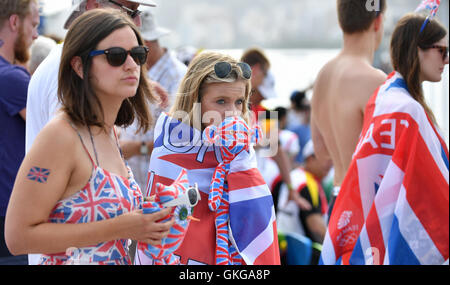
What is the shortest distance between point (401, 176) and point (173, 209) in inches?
56.3

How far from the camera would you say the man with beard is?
10.0 ft

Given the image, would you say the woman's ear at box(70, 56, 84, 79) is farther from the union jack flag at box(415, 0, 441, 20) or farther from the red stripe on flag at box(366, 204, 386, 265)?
the union jack flag at box(415, 0, 441, 20)

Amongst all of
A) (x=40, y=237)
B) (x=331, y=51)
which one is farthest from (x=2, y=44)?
(x=331, y=51)

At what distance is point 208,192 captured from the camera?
245 centimetres

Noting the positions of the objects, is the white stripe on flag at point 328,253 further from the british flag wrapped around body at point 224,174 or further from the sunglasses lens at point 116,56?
the sunglasses lens at point 116,56

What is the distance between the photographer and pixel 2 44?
129 inches

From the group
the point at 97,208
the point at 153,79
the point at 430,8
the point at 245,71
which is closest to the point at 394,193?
the point at 245,71

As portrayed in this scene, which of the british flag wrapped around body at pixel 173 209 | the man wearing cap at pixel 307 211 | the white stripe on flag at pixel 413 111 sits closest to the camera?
the british flag wrapped around body at pixel 173 209

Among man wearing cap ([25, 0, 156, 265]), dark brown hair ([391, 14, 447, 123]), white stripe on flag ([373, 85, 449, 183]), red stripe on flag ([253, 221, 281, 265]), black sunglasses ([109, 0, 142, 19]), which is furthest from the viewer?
dark brown hair ([391, 14, 447, 123])

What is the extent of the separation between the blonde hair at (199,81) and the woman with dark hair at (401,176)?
0.79 m

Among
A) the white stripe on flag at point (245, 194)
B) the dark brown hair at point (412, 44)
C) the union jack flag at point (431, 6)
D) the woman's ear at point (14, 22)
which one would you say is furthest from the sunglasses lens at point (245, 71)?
the woman's ear at point (14, 22)

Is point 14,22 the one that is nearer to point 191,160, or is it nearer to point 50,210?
point 191,160

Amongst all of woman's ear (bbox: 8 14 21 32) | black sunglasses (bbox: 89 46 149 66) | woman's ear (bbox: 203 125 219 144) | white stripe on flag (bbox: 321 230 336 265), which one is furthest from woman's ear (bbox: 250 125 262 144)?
woman's ear (bbox: 8 14 21 32)

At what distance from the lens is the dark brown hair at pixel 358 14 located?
12.4 ft
